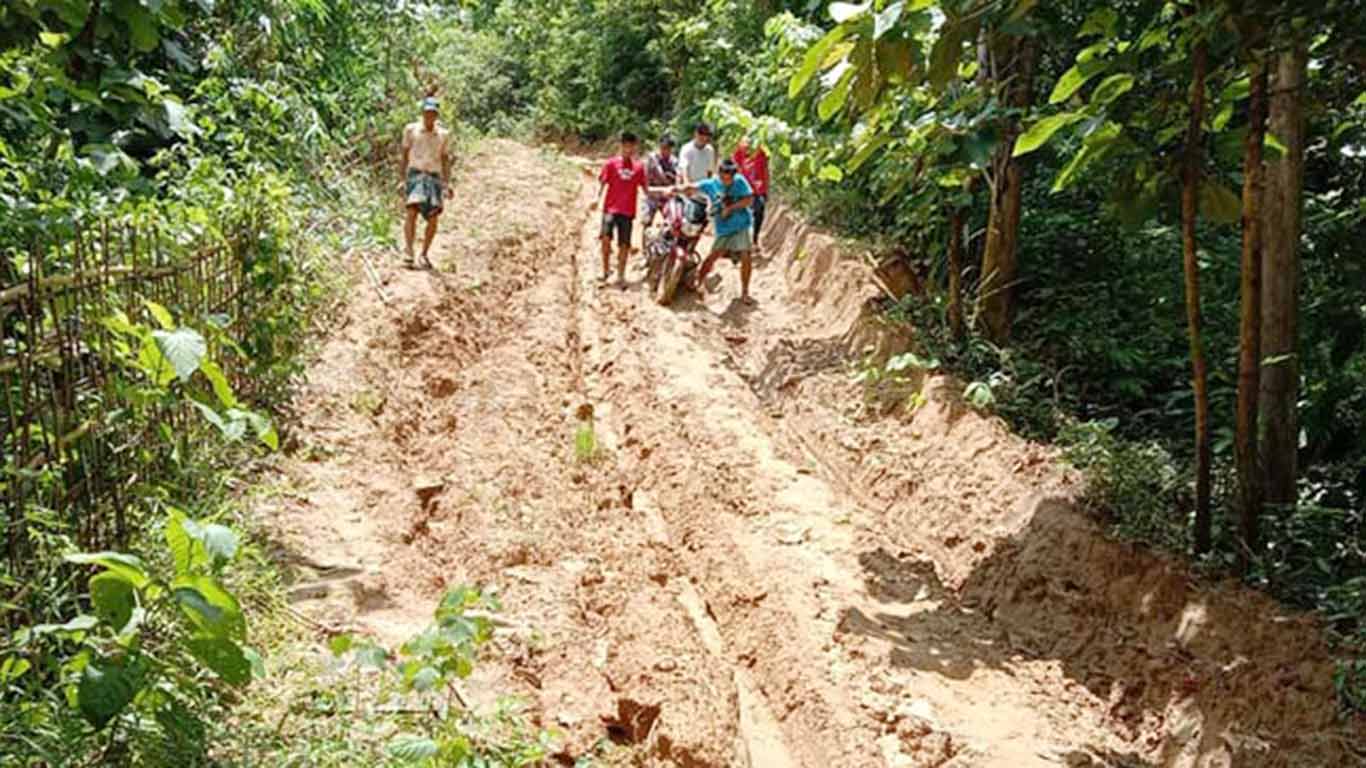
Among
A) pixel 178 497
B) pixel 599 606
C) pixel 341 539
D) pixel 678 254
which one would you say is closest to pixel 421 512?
pixel 341 539

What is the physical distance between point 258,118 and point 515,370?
8.60ft

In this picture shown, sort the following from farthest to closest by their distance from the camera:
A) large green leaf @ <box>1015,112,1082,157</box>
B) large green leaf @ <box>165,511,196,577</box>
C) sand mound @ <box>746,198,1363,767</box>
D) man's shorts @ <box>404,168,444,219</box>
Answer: man's shorts @ <box>404,168,444,219</box> → sand mound @ <box>746,198,1363,767</box> → large green leaf @ <box>1015,112,1082,157</box> → large green leaf @ <box>165,511,196,577</box>

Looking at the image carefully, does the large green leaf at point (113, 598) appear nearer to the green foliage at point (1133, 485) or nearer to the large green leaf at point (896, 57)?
the large green leaf at point (896, 57)

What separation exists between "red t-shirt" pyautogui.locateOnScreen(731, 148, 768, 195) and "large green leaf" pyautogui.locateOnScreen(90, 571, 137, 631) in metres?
9.76

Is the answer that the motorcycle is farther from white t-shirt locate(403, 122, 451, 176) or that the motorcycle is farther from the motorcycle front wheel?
white t-shirt locate(403, 122, 451, 176)

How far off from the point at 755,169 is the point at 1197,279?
7686 mm

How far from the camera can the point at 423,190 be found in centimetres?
980

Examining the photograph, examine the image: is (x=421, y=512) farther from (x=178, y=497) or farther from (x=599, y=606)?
(x=178, y=497)

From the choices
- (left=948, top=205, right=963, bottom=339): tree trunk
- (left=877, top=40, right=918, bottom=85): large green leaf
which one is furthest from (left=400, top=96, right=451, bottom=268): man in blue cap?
(left=877, top=40, right=918, bottom=85): large green leaf

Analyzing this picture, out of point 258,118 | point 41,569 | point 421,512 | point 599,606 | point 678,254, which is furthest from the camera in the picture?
point 678,254

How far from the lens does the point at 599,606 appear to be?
5289mm

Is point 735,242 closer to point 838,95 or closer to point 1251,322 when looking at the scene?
point 1251,322

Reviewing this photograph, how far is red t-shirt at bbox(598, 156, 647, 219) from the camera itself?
36.5 feet

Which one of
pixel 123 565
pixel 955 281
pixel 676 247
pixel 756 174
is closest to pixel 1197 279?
pixel 955 281
